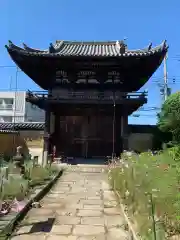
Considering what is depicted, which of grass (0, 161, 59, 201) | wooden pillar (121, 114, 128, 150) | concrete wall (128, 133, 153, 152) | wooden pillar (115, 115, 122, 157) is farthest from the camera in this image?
concrete wall (128, 133, 153, 152)

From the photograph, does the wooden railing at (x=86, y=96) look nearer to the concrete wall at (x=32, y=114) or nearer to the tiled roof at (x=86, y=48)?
the tiled roof at (x=86, y=48)

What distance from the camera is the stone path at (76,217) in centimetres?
462

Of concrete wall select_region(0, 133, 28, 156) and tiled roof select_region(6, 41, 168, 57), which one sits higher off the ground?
tiled roof select_region(6, 41, 168, 57)

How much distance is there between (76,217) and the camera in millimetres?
5715

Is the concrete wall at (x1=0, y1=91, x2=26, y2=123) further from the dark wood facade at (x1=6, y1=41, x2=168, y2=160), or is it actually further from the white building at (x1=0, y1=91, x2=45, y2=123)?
the dark wood facade at (x1=6, y1=41, x2=168, y2=160)

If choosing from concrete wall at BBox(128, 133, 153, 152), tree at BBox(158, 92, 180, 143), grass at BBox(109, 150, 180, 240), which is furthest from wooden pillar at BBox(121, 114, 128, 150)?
grass at BBox(109, 150, 180, 240)

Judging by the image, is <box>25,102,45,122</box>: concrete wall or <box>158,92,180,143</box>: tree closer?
<box>158,92,180,143</box>: tree

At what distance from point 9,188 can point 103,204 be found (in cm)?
221

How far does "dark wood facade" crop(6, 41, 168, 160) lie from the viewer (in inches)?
659

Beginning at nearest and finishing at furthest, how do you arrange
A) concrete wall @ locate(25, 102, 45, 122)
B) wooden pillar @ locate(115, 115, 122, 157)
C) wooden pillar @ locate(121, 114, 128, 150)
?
wooden pillar @ locate(121, 114, 128, 150)
wooden pillar @ locate(115, 115, 122, 157)
concrete wall @ locate(25, 102, 45, 122)

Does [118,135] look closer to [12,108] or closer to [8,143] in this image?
[8,143]

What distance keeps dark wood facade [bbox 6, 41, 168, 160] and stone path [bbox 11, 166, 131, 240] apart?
8469mm

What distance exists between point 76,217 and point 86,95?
40.4 ft

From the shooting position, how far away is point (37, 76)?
776 inches
